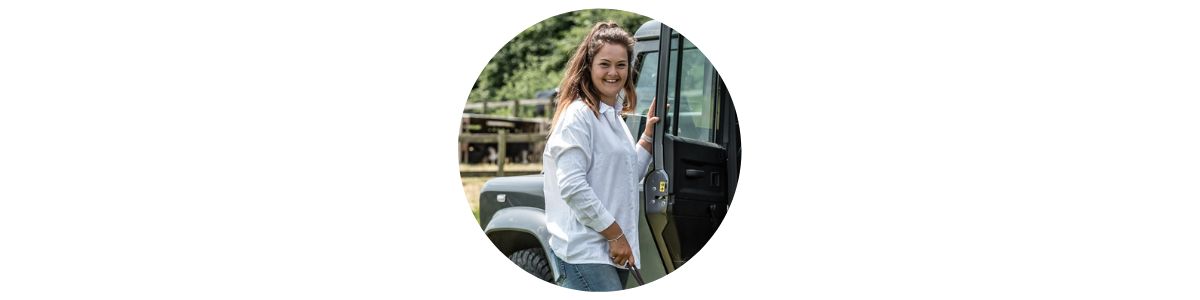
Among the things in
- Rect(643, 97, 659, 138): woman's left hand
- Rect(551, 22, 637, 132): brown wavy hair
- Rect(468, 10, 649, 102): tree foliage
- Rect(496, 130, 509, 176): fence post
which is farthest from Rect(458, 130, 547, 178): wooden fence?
Rect(643, 97, 659, 138): woman's left hand

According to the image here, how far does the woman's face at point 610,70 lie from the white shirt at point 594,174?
4cm

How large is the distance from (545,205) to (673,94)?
0.50 metres

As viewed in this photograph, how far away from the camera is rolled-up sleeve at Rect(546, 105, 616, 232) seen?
124 inches

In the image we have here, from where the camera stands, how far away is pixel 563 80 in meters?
3.30

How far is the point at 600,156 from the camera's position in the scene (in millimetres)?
3166

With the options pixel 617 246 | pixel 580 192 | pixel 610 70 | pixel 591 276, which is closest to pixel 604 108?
pixel 610 70

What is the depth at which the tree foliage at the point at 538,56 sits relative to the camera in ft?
10.6

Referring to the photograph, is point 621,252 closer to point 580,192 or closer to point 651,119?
point 580,192

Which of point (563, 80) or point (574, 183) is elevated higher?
point (563, 80)

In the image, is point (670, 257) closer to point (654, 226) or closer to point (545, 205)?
point (654, 226)

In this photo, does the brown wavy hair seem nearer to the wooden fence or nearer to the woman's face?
the woman's face

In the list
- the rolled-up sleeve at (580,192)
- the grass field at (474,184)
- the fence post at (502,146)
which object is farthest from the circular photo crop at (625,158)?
the fence post at (502,146)

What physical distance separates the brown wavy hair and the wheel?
442 mm

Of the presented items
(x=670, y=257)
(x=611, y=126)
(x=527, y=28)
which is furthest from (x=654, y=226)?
(x=527, y=28)
